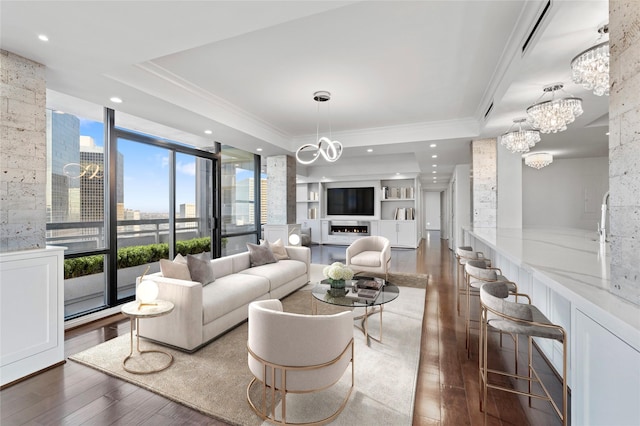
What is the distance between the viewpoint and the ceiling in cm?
196

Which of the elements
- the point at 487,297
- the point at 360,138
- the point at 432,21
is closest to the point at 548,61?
the point at 432,21

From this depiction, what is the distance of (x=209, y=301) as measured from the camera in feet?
9.12

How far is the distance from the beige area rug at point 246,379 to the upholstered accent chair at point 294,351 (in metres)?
0.17

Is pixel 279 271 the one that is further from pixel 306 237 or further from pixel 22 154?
pixel 306 237

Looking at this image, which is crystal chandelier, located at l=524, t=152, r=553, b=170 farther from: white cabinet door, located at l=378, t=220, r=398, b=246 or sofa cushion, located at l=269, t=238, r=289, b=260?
sofa cushion, located at l=269, t=238, r=289, b=260

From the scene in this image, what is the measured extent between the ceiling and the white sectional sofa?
6.67 ft

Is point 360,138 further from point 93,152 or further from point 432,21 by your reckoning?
point 93,152

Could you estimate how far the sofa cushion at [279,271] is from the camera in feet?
12.5

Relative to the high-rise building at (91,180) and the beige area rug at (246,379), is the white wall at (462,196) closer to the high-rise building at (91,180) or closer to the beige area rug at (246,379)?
the beige area rug at (246,379)

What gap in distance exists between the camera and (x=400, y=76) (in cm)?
335

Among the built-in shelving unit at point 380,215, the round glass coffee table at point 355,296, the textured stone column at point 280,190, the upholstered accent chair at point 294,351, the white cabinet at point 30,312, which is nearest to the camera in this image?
the upholstered accent chair at point 294,351

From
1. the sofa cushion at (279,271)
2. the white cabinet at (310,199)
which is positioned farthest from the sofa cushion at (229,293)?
the white cabinet at (310,199)

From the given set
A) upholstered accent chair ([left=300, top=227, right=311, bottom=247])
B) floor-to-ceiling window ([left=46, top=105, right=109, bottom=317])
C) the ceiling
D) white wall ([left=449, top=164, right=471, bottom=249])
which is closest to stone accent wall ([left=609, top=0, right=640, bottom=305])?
the ceiling

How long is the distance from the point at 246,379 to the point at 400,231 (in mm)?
7886
